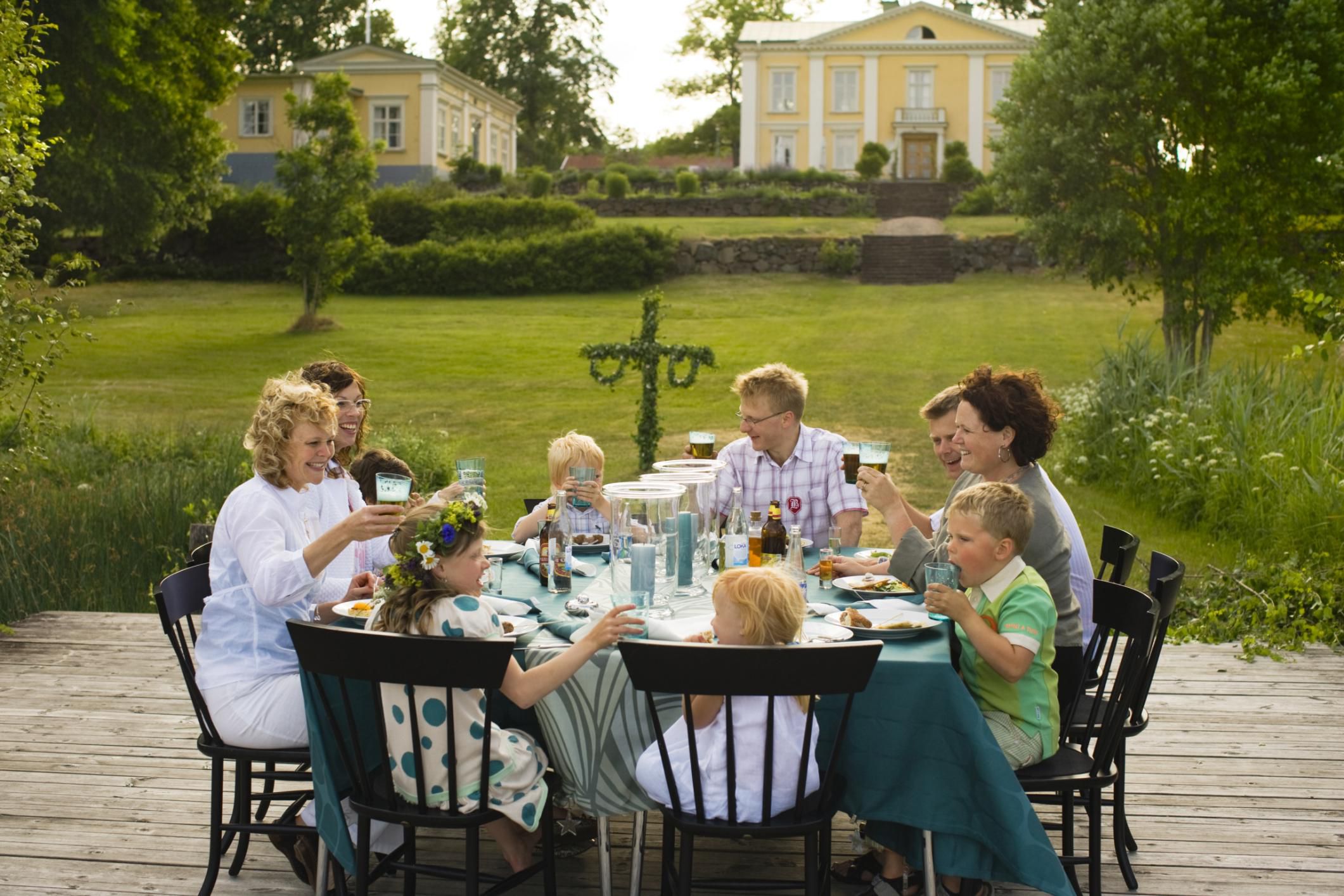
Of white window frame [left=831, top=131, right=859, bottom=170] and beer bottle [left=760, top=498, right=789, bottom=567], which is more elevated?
white window frame [left=831, top=131, right=859, bottom=170]

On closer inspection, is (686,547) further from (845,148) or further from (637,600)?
(845,148)

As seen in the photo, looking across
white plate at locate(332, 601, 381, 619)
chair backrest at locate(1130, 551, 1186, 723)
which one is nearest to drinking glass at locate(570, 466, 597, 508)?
white plate at locate(332, 601, 381, 619)

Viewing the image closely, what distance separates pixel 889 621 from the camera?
3.48 metres

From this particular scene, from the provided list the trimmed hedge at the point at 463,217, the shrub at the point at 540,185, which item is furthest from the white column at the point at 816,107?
the trimmed hedge at the point at 463,217

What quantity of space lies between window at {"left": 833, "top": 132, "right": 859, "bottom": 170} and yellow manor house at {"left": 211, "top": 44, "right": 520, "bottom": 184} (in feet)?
44.6

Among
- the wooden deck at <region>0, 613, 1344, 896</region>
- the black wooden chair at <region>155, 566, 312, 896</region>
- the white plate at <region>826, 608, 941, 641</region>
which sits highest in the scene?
the white plate at <region>826, 608, 941, 641</region>

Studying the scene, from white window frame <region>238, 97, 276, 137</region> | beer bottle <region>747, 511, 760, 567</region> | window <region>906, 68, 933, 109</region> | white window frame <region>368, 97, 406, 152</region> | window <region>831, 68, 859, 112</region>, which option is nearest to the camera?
beer bottle <region>747, 511, 760, 567</region>

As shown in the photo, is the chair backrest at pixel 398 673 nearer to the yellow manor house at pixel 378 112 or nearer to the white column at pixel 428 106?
the yellow manor house at pixel 378 112

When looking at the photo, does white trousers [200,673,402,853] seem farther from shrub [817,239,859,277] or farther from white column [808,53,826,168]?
white column [808,53,826,168]

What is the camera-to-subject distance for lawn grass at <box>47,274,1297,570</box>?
535 inches

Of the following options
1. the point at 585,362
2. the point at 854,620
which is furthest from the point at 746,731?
the point at 585,362

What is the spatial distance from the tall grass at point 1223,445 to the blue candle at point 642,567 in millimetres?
4651

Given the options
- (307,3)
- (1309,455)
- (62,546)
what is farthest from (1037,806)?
(307,3)

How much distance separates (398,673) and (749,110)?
150ft
